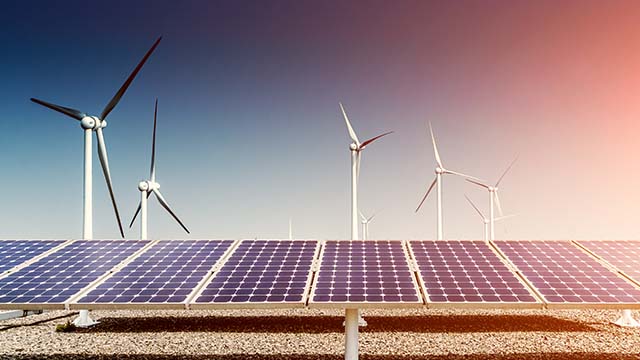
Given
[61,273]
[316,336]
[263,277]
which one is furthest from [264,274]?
[316,336]

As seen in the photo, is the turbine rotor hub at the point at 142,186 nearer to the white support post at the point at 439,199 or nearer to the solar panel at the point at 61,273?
the solar panel at the point at 61,273

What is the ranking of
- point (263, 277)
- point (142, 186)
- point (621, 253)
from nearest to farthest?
1. point (263, 277)
2. point (621, 253)
3. point (142, 186)

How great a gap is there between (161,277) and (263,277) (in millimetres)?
2976

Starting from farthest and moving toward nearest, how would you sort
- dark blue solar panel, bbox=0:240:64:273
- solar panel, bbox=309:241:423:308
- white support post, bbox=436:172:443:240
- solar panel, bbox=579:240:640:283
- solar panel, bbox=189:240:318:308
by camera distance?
white support post, bbox=436:172:443:240
dark blue solar panel, bbox=0:240:64:273
solar panel, bbox=579:240:640:283
solar panel, bbox=189:240:318:308
solar panel, bbox=309:241:423:308

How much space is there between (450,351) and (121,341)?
14562 mm

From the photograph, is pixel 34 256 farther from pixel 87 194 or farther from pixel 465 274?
pixel 465 274

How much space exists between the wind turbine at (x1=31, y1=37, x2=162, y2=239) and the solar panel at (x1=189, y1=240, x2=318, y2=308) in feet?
37.5

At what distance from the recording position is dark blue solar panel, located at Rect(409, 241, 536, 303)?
1360 cm

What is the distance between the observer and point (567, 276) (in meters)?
15.2

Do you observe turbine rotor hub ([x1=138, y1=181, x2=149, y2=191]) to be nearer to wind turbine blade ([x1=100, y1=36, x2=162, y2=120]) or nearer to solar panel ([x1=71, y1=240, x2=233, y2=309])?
wind turbine blade ([x1=100, y1=36, x2=162, y2=120])

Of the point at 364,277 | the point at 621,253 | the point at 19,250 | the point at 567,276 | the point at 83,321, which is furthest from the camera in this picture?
the point at 83,321

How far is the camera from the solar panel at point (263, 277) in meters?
13.4

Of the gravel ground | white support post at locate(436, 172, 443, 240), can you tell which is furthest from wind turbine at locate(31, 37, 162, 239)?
white support post at locate(436, 172, 443, 240)

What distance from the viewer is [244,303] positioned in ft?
43.7
